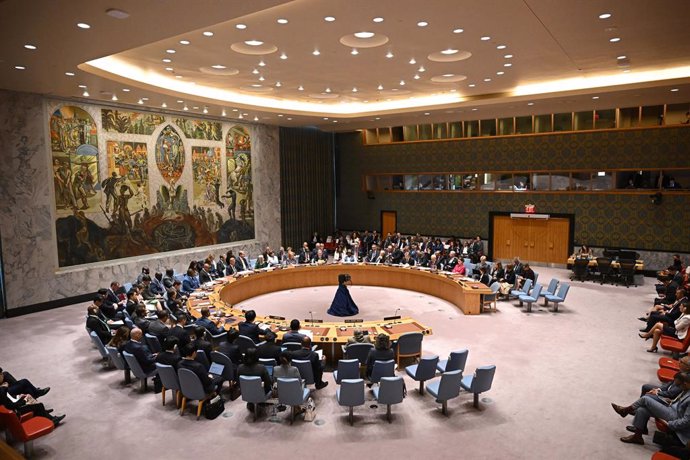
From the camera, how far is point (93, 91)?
1234 cm

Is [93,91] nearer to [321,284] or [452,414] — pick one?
[321,284]

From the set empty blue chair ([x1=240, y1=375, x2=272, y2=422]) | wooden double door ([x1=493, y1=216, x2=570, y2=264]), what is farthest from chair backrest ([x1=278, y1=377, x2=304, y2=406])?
wooden double door ([x1=493, y1=216, x2=570, y2=264])

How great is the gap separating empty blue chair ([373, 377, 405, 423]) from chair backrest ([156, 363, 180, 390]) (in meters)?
2.97

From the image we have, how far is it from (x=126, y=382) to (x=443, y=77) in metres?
10.5

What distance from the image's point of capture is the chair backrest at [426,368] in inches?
289

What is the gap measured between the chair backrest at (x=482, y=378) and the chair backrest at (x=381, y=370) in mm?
1214

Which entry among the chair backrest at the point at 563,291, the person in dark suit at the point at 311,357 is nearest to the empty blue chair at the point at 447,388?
the person in dark suit at the point at 311,357

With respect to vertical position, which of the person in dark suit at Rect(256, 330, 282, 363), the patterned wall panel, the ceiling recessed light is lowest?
the person in dark suit at Rect(256, 330, 282, 363)

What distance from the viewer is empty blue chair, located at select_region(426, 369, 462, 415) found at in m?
6.69

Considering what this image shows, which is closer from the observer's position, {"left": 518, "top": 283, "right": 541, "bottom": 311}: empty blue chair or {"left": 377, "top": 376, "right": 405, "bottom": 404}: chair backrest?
{"left": 377, "top": 376, "right": 405, "bottom": 404}: chair backrest

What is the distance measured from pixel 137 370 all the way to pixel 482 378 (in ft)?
17.7

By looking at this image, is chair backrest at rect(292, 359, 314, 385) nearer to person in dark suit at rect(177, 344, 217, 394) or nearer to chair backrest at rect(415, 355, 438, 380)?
person in dark suit at rect(177, 344, 217, 394)

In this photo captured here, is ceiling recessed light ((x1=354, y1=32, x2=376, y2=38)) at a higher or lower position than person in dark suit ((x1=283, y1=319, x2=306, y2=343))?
higher

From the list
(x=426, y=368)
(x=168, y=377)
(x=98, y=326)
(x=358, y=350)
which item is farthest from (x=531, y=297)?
(x=98, y=326)
